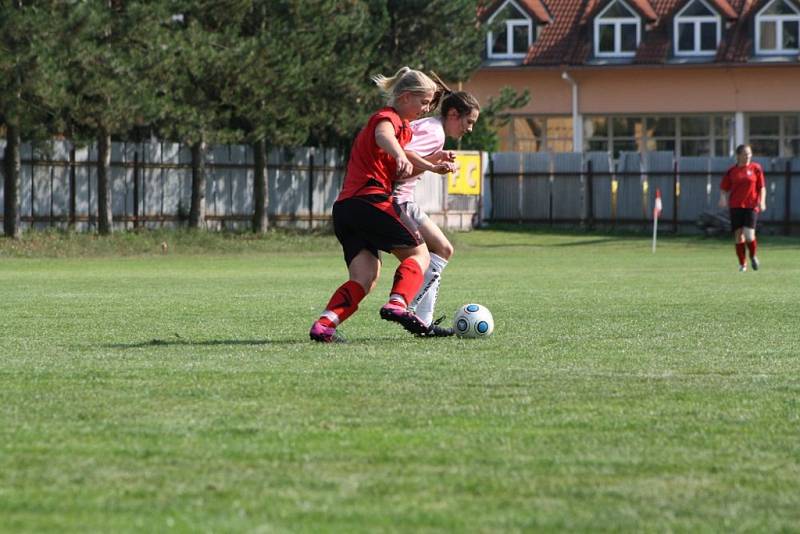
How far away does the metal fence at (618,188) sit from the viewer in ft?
156

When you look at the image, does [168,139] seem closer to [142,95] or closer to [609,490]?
[142,95]

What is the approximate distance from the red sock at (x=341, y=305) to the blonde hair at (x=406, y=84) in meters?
1.33

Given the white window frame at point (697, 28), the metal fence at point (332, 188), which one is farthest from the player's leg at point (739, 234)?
the white window frame at point (697, 28)

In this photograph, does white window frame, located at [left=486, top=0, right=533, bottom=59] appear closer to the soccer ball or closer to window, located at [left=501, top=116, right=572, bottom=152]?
window, located at [left=501, top=116, right=572, bottom=152]

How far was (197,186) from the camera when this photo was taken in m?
39.8

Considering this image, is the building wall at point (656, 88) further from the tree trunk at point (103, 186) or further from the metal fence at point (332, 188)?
the tree trunk at point (103, 186)

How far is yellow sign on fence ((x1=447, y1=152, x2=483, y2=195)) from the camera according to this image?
4784 cm

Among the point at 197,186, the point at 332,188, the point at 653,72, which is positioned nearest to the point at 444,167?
the point at 197,186

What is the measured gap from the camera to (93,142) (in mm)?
35156

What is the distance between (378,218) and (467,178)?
122ft

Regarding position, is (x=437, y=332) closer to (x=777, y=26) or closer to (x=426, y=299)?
(x=426, y=299)

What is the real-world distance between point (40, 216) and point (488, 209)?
18.5 meters

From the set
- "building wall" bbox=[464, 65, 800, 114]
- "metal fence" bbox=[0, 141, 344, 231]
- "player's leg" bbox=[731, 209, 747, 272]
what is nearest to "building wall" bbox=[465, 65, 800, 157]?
"building wall" bbox=[464, 65, 800, 114]

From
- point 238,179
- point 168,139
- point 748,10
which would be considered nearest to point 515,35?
point 748,10
